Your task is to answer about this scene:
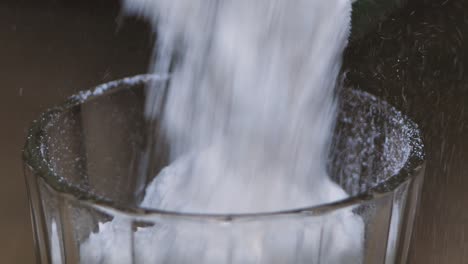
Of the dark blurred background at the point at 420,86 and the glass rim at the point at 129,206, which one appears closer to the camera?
the glass rim at the point at 129,206

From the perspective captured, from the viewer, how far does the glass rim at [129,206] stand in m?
0.15

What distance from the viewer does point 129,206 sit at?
0.52 ft

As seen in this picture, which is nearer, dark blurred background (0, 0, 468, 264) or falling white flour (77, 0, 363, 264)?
falling white flour (77, 0, 363, 264)

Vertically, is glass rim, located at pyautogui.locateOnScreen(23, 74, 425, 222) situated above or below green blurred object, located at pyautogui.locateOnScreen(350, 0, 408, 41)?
below

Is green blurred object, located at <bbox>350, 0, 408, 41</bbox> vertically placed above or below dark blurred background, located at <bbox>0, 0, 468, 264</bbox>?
above

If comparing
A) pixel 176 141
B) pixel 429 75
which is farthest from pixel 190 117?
pixel 429 75

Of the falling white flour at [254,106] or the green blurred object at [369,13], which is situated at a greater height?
the green blurred object at [369,13]

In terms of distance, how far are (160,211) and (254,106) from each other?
0.19 ft

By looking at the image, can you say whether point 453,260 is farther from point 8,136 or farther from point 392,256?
point 8,136

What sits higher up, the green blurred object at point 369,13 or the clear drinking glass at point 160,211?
the green blurred object at point 369,13

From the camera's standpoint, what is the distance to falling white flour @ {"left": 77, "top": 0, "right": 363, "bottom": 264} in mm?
196

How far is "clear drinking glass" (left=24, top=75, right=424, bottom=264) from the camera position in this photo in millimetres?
159

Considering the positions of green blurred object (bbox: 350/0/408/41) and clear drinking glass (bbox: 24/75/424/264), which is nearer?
clear drinking glass (bbox: 24/75/424/264)

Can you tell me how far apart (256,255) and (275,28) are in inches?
2.7
